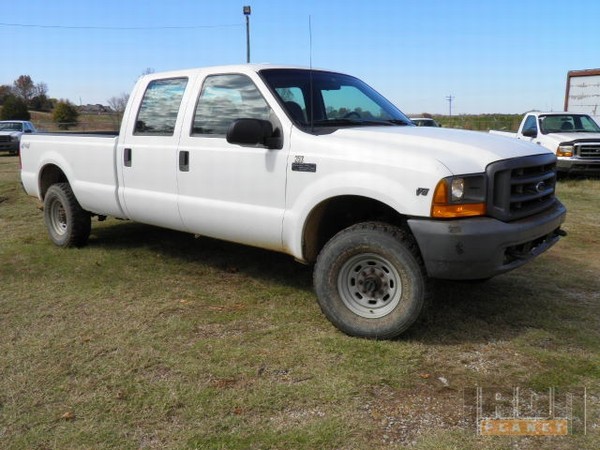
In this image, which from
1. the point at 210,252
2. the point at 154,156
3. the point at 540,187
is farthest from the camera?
the point at 210,252

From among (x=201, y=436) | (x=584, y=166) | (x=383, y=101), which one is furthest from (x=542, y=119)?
(x=201, y=436)

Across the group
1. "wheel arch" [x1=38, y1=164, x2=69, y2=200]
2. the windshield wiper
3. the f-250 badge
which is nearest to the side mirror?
the f-250 badge

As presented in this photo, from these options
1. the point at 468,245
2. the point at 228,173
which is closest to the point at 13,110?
the point at 228,173

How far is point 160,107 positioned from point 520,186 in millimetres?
3353

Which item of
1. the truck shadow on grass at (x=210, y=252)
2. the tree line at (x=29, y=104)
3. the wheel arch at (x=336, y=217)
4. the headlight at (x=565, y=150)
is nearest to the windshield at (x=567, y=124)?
the headlight at (x=565, y=150)

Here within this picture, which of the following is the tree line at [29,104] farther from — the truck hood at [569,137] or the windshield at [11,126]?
the truck hood at [569,137]

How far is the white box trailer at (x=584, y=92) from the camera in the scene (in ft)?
58.3

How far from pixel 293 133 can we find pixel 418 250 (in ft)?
4.27

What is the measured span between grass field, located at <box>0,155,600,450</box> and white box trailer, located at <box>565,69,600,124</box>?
1414 centimetres

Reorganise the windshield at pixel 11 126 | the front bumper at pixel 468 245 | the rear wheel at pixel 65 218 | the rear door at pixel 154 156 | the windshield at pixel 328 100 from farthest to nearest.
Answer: the windshield at pixel 11 126
the rear wheel at pixel 65 218
the rear door at pixel 154 156
the windshield at pixel 328 100
the front bumper at pixel 468 245

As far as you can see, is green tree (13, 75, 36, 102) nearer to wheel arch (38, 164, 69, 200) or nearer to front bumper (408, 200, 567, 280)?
wheel arch (38, 164, 69, 200)

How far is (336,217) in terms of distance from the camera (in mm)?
4422

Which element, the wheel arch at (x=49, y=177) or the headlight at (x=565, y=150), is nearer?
the wheel arch at (x=49, y=177)

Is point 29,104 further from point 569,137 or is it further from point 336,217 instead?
point 336,217
